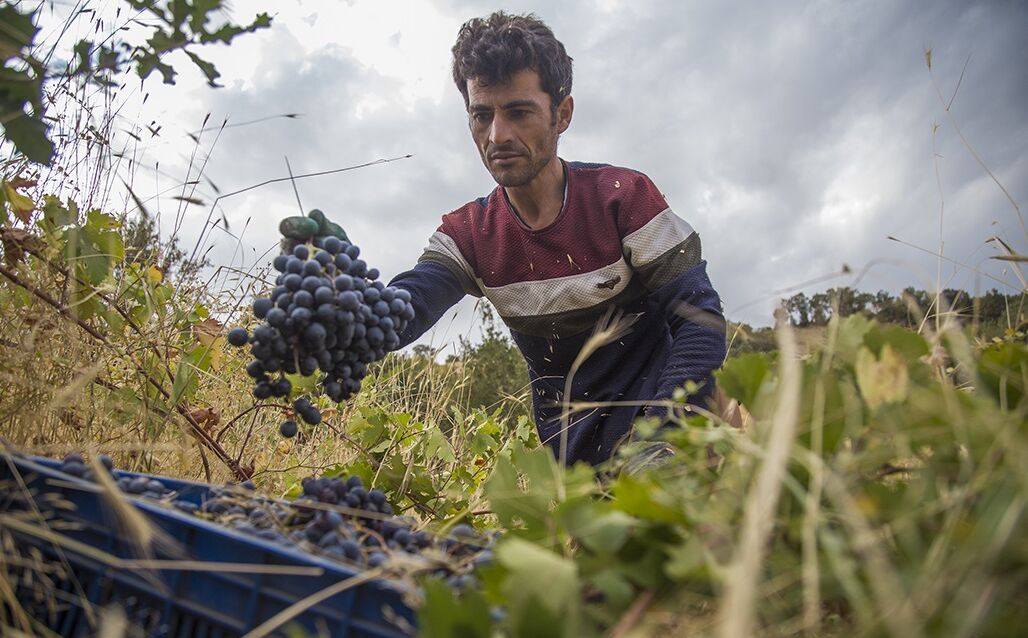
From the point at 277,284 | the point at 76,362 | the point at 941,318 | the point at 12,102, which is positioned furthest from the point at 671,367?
→ the point at 12,102

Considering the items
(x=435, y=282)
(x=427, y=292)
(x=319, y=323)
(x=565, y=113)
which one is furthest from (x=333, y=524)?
(x=565, y=113)

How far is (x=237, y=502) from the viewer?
1.09 metres

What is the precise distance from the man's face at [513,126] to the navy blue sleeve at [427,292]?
1.33 ft

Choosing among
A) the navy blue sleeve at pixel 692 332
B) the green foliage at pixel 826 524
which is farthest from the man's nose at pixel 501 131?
the green foliage at pixel 826 524

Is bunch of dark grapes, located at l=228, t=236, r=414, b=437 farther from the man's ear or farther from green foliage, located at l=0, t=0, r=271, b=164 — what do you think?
the man's ear

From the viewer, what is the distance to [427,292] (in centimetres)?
241

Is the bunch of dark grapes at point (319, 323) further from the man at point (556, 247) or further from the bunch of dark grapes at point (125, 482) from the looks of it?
the man at point (556, 247)

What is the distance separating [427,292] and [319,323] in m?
1.06

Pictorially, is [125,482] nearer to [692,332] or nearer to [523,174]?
[692,332]

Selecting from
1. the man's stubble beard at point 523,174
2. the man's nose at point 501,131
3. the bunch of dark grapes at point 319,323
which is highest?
the man's nose at point 501,131

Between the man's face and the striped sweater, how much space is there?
181 mm

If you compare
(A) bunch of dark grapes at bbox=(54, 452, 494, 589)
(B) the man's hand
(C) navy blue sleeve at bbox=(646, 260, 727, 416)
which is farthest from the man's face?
(A) bunch of dark grapes at bbox=(54, 452, 494, 589)

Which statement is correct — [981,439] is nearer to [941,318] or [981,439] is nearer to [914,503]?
[914,503]

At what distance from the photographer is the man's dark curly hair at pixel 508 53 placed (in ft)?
8.67
